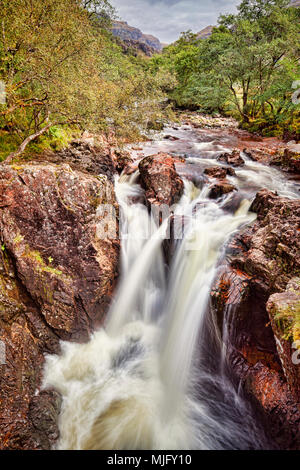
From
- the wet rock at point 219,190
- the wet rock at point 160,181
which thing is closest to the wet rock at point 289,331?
the wet rock at point 160,181

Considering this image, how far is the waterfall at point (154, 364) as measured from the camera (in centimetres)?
455

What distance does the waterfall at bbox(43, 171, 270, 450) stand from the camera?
14.9 ft

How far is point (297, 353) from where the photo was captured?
10.6 feet

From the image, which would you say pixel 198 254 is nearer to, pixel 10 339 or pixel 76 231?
pixel 76 231

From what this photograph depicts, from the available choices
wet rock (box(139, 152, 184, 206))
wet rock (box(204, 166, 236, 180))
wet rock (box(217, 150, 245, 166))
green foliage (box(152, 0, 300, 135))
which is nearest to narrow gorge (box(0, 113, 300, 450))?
wet rock (box(139, 152, 184, 206))

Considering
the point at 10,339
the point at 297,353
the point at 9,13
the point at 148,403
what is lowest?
the point at 148,403

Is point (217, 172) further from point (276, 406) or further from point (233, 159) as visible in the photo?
point (276, 406)

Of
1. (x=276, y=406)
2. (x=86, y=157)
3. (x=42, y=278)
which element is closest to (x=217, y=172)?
(x=86, y=157)

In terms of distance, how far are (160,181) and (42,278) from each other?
5480 mm

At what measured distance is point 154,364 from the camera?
584 cm

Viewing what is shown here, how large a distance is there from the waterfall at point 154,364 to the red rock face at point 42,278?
51cm

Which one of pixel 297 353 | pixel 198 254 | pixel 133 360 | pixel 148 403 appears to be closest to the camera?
pixel 297 353
